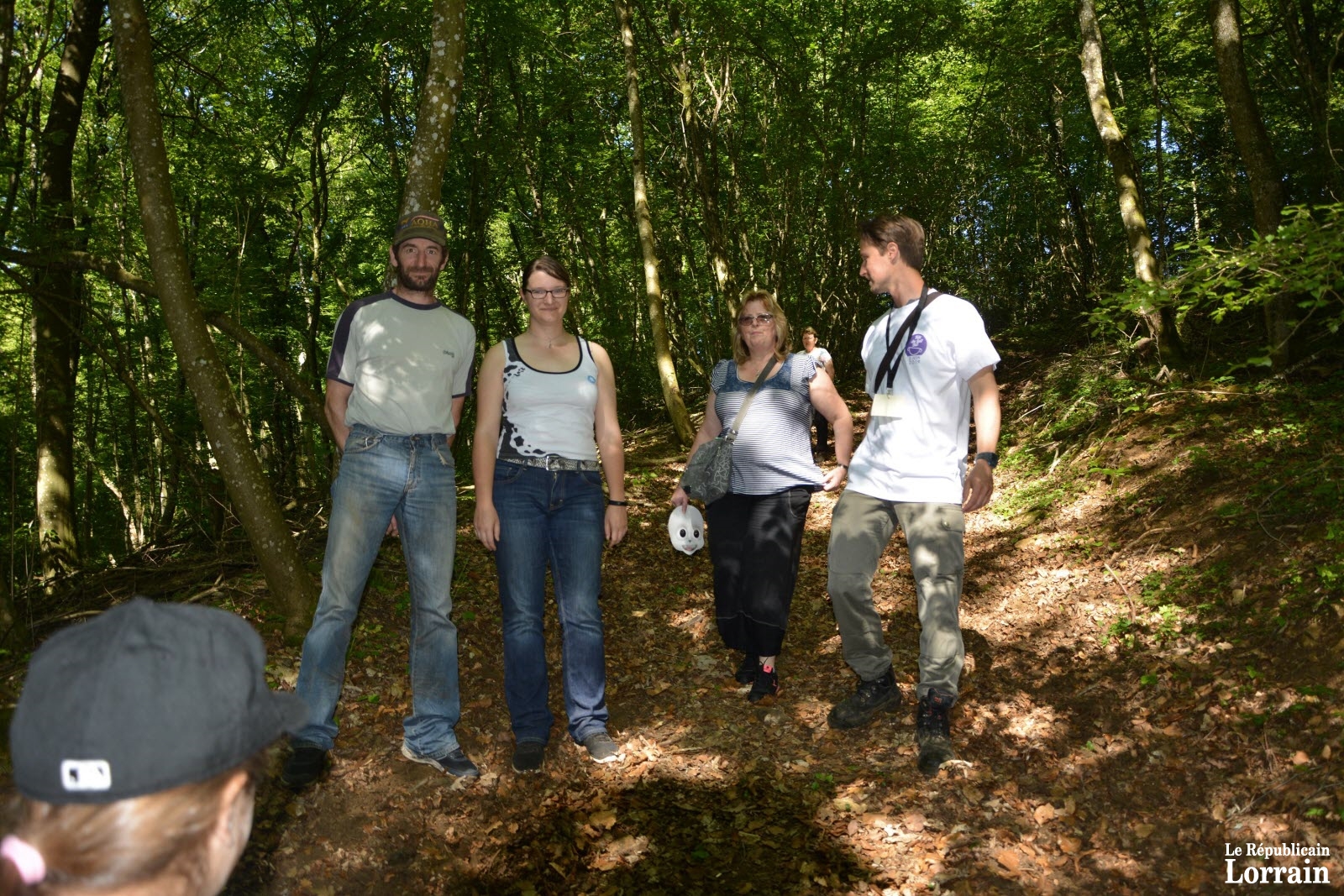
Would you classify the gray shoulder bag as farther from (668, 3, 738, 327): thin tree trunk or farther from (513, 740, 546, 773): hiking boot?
(668, 3, 738, 327): thin tree trunk

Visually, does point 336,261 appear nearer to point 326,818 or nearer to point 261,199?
point 261,199

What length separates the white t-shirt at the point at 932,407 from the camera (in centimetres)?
417

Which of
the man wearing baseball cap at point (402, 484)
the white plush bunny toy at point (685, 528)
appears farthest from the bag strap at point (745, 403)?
the man wearing baseball cap at point (402, 484)

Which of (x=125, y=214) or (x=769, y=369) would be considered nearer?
(x=769, y=369)

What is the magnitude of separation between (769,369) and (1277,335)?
18.4 feet

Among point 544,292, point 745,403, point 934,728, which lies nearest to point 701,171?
point 745,403

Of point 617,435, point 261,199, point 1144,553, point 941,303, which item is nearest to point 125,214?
point 261,199

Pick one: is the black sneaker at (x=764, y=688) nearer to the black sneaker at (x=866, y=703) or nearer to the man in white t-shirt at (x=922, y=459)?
the black sneaker at (x=866, y=703)

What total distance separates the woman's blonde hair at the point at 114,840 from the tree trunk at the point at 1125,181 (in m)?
9.45

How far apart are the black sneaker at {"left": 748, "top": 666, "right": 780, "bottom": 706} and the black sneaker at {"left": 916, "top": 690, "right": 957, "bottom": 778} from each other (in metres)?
1.08

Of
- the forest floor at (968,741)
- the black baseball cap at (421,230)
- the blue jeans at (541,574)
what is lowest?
the forest floor at (968,741)

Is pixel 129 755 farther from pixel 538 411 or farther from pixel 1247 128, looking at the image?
pixel 1247 128

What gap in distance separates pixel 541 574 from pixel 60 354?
673cm

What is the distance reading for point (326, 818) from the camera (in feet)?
13.1
